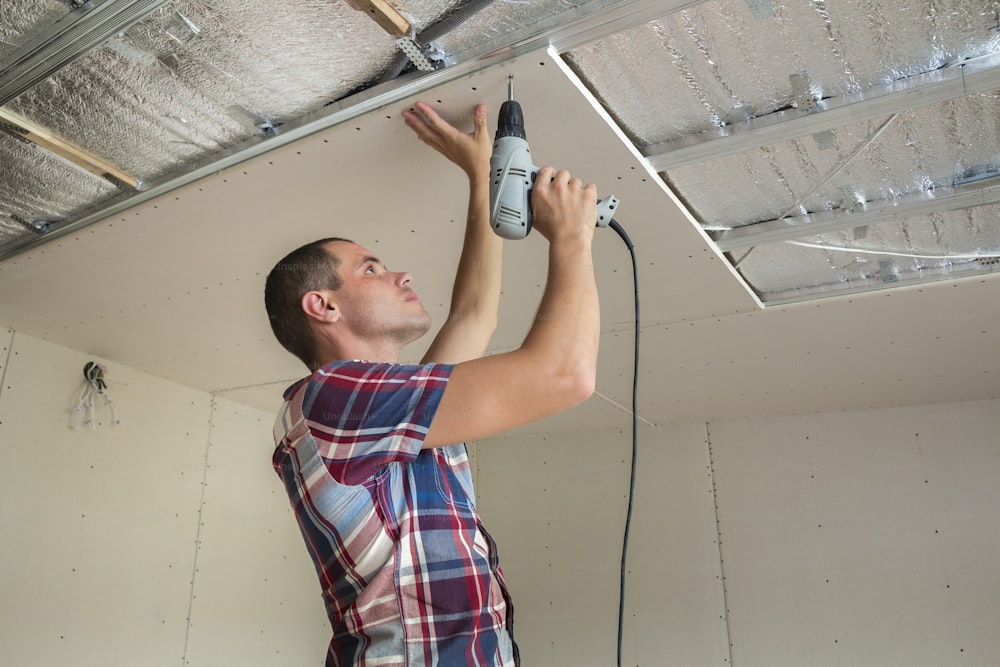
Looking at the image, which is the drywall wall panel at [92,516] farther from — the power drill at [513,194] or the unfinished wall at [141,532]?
the power drill at [513,194]

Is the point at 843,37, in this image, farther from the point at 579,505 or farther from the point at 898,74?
the point at 579,505

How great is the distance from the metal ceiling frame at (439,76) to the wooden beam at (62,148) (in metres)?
0.06

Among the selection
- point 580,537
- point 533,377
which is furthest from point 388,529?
point 580,537

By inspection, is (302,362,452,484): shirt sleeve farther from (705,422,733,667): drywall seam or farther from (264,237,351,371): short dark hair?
(705,422,733,667): drywall seam

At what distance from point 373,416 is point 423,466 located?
148 millimetres

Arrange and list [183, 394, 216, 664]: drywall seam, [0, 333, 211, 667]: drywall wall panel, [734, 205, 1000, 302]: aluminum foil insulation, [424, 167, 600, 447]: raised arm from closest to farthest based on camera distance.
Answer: [424, 167, 600, 447]: raised arm → [734, 205, 1000, 302]: aluminum foil insulation → [0, 333, 211, 667]: drywall wall panel → [183, 394, 216, 664]: drywall seam

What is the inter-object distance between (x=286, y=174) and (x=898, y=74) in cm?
134

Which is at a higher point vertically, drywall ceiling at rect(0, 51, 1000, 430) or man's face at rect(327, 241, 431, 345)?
drywall ceiling at rect(0, 51, 1000, 430)

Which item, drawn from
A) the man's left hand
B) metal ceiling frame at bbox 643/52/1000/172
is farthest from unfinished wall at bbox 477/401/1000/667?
the man's left hand

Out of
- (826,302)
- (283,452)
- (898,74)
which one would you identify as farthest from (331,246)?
(826,302)

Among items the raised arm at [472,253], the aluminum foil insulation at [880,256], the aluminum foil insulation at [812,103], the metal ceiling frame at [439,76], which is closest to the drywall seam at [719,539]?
the aluminum foil insulation at [880,256]

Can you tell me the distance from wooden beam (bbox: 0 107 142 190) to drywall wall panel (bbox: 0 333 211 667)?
1223mm

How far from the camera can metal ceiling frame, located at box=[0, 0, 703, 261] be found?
1.30 m

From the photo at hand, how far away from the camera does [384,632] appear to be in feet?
3.18
